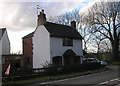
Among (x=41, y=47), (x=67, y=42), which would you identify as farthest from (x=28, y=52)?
(x=67, y=42)

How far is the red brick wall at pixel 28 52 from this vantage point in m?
28.3

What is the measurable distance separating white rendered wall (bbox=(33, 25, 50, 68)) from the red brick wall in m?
2.00

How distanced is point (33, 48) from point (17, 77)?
12860 millimetres

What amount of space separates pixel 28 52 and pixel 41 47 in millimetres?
5508

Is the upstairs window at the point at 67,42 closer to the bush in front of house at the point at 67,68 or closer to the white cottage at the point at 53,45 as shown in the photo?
the white cottage at the point at 53,45

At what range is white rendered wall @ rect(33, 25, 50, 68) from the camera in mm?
24156

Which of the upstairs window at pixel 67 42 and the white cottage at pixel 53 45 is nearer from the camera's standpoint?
the white cottage at pixel 53 45

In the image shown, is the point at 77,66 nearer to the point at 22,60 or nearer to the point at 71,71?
the point at 71,71

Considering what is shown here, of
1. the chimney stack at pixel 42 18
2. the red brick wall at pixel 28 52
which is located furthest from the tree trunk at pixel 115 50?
the red brick wall at pixel 28 52

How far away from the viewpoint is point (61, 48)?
25.4 m

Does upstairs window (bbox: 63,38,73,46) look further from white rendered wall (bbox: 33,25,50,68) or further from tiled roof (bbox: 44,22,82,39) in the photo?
white rendered wall (bbox: 33,25,50,68)

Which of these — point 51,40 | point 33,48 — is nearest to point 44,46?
point 51,40

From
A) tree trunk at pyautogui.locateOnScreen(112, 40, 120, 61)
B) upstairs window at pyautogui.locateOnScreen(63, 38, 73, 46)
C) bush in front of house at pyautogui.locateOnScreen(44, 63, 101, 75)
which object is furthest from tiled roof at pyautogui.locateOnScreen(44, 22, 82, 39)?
tree trunk at pyautogui.locateOnScreen(112, 40, 120, 61)

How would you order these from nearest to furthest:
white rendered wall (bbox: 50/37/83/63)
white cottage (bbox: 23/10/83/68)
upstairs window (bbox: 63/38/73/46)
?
1. white rendered wall (bbox: 50/37/83/63)
2. white cottage (bbox: 23/10/83/68)
3. upstairs window (bbox: 63/38/73/46)
